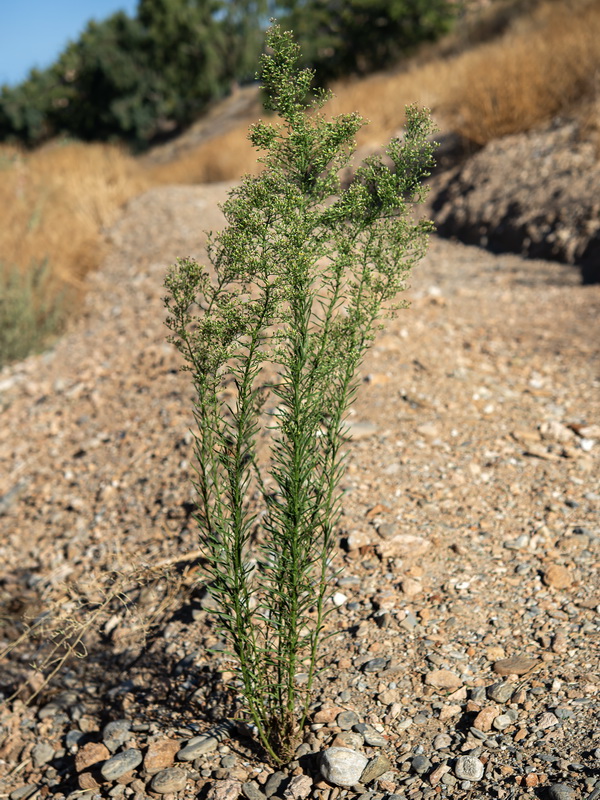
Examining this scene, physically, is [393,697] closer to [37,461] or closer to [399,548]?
[399,548]

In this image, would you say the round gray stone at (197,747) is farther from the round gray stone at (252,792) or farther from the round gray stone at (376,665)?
the round gray stone at (376,665)

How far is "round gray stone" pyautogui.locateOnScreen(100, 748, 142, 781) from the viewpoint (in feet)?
6.43

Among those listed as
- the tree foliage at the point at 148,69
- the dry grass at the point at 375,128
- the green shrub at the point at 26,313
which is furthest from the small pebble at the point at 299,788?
the tree foliage at the point at 148,69

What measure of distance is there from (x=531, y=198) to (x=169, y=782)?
553 centimetres

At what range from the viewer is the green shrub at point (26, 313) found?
540cm

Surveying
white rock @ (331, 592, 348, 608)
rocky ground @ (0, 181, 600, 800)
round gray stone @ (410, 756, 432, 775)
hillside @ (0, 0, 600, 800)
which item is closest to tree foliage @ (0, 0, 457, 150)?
hillside @ (0, 0, 600, 800)

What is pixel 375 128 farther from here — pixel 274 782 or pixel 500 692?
pixel 274 782

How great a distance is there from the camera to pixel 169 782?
6.19 feet

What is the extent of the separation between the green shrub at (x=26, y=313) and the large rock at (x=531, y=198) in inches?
143

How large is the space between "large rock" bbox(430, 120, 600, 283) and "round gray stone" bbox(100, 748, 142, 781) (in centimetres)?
451

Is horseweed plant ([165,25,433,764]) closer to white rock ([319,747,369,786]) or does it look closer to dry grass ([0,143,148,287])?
white rock ([319,747,369,786])

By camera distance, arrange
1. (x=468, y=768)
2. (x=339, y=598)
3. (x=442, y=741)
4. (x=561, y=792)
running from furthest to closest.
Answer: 1. (x=339, y=598)
2. (x=442, y=741)
3. (x=468, y=768)
4. (x=561, y=792)

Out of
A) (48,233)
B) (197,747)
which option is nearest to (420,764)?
(197,747)

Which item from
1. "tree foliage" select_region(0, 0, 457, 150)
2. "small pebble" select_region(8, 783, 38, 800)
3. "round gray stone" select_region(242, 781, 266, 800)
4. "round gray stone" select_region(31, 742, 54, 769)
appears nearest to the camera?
"round gray stone" select_region(242, 781, 266, 800)
